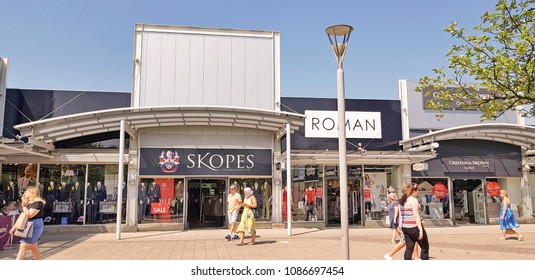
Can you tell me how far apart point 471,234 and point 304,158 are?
6.39 meters

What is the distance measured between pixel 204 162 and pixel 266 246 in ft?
18.8

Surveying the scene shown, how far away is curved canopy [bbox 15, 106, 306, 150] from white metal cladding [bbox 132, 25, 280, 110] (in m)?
1.38

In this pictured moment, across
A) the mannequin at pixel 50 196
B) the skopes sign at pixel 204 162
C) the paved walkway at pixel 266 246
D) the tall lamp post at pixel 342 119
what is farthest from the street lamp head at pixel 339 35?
the mannequin at pixel 50 196

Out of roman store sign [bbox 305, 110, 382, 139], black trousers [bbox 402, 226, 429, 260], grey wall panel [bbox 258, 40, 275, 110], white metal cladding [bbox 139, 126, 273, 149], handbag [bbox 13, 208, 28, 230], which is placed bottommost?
black trousers [bbox 402, 226, 429, 260]

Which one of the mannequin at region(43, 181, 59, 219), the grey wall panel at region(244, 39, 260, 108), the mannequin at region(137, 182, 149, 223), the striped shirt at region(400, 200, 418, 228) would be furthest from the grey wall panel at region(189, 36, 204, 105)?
the striped shirt at region(400, 200, 418, 228)

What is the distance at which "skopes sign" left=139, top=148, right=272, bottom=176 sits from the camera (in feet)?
51.4

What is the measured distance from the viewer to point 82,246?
11.3 m

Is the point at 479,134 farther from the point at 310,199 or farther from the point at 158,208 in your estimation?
the point at 158,208

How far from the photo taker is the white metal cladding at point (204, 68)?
1630cm

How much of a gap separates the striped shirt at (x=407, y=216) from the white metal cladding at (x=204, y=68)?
9.98 metres

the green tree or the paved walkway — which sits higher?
the green tree

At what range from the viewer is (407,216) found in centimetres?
741

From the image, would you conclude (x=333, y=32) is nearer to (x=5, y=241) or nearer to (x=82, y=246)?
(x=82, y=246)

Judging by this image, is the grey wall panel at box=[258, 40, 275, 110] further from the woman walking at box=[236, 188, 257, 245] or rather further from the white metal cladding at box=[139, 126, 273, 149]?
the woman walking at box=[236, 188, 257, 245]
